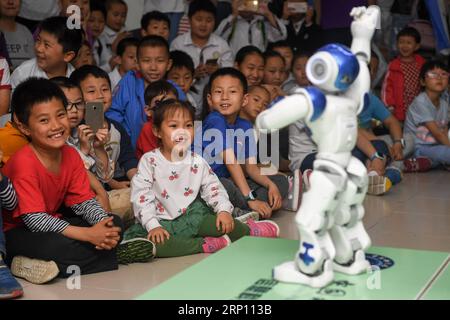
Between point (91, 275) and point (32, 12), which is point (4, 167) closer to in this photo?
point (91, 275)

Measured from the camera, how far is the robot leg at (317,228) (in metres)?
2.14

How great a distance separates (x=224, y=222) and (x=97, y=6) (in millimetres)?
2457

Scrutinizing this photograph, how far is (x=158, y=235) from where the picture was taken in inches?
118

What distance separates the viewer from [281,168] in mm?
4758

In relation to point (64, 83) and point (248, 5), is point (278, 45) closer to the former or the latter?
point (248, 5)

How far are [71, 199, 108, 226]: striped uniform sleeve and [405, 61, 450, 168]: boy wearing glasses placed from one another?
2.78 meters

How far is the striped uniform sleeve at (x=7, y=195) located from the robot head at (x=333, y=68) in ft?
3.57

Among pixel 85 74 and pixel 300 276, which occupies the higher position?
pixel 85 74

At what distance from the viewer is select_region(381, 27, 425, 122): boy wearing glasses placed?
5863mm

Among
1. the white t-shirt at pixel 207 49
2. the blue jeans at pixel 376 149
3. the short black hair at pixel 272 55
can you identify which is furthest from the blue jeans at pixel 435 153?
the white t-shirt at pixel 207 49

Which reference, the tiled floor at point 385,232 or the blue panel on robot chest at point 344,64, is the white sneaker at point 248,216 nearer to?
the tiled floor at point 385,232

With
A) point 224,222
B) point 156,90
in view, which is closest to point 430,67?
point 156,90

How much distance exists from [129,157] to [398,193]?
1.54 meters

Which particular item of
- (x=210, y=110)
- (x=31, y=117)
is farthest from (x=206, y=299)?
(x=210, y=110)
